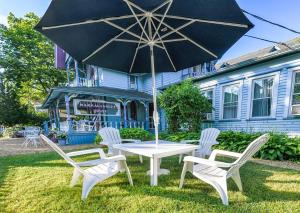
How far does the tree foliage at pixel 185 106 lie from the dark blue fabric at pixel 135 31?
364 centimetres

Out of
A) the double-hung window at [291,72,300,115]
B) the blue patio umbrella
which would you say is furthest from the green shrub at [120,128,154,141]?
the double-hung window at [291,72,300,115]

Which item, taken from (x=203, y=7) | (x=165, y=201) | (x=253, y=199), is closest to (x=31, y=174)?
(x=165, y=201)

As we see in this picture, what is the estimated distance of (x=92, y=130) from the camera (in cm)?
984

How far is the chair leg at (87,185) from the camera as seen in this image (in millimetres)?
2627

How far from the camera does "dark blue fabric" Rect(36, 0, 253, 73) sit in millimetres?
2600

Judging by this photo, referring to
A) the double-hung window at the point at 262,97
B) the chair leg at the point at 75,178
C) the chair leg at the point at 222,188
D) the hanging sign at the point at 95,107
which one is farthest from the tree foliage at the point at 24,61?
the chair leg at the point at 222,188

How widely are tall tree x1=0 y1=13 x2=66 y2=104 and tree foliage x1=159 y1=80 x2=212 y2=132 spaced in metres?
16.4

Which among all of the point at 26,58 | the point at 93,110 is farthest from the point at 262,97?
the point at 26,58

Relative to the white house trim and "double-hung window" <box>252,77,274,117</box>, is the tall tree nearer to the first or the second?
"double-hung window" <box>252,77,274,117</box>

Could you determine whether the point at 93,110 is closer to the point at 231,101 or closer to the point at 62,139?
the point at 62,139

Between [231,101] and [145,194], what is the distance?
6.72m

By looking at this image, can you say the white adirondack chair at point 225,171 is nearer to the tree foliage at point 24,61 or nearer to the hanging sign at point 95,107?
the hanging sign at point 95,107

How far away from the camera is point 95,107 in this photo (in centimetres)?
1059

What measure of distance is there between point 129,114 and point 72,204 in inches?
436
